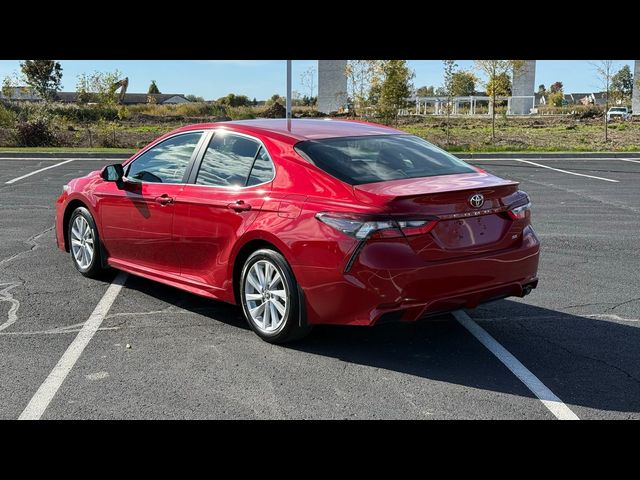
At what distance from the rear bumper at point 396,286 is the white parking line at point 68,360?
→ 5.39ft

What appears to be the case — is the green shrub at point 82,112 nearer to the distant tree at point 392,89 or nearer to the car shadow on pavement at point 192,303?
the distant tree at point 392,89

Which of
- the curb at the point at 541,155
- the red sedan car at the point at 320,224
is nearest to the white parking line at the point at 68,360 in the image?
the red sedan car at the point at 320,224

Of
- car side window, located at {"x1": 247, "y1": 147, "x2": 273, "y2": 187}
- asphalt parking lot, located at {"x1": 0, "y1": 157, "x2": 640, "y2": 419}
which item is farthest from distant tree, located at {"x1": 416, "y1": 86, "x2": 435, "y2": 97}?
car side window, located at {"x1": 247, "y1": 147, "x2": 273, "y2": 187}

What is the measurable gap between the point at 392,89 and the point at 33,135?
13.1m

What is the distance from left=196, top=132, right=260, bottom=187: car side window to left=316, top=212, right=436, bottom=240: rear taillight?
3.79ft

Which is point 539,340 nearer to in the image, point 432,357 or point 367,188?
point 432,357

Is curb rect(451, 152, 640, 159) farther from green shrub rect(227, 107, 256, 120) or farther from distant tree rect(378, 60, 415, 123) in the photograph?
green shrub rect(227, 107, 256, 120)

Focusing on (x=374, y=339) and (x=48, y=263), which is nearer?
(x=374, y=339)
